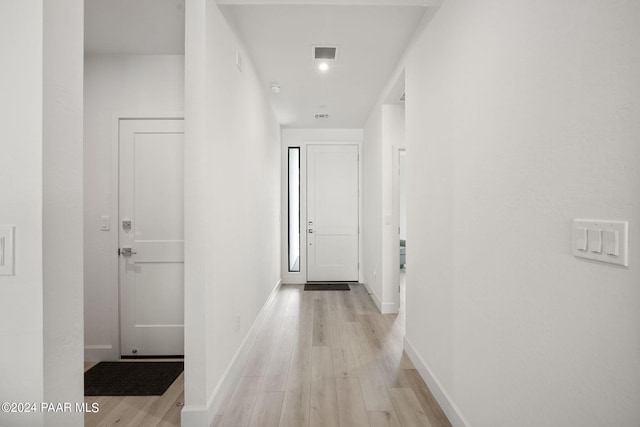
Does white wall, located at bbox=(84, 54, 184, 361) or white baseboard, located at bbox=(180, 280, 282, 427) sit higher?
white wall, located at bbox=(84, 54, 184, 361)

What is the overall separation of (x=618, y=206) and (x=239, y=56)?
2.57m

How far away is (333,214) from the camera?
5.64 m

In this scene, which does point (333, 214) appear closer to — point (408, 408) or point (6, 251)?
point (408, 408)

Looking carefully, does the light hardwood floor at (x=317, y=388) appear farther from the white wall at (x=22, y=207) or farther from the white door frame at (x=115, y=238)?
the white wall at (x=22, y=207)

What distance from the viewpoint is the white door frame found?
2750 mm

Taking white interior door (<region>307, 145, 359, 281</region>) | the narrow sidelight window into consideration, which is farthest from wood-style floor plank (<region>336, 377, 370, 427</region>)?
the narrow sidelight window

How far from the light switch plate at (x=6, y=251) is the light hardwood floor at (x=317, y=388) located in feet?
4.95

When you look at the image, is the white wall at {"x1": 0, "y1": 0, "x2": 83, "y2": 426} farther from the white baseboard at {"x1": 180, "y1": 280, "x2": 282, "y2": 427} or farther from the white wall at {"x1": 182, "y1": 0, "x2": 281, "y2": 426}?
the white baseboard at {"x1": 180, "y1": 280, "x2": 282, "y2": 427}

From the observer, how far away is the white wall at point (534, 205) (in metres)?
0.83

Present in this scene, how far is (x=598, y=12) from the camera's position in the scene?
877 mm

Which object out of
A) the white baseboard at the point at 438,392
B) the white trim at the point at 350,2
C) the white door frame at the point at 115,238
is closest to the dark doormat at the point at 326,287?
the white baseboard at the point at 438,392

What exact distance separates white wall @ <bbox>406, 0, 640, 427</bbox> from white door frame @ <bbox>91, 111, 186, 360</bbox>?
7.58ft

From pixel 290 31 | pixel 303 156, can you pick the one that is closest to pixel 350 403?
pixel 290 31

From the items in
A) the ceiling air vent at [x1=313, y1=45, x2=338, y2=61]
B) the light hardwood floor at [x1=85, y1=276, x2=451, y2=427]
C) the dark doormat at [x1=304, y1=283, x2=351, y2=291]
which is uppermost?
the ceiling air vent at [x1=313, y1=45, x2=338, y2=61]
